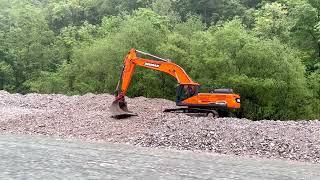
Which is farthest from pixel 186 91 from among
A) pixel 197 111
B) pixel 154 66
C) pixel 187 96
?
pixel 154 66

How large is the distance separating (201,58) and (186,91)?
9.33 meters

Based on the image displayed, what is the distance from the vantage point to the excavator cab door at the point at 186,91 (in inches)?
701

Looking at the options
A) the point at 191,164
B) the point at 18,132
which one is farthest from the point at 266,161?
the point at 18,132

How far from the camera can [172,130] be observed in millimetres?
14438

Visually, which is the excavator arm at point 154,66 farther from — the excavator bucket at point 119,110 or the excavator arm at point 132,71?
the excavator bucket at point 119,110

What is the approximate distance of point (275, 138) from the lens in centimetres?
1345

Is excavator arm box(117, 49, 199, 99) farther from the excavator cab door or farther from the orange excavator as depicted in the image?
the excavator cab door

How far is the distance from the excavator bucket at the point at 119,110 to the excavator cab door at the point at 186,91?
2137 mm

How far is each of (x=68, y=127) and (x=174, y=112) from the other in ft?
14.8

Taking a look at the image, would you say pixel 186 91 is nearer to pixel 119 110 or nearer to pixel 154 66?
pixel 154 66

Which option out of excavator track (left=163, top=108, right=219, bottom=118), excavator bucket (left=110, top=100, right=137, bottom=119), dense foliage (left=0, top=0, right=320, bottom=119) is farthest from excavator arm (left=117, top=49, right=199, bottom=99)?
dense foliage (left=0, top=0, right=320, bottom=119)

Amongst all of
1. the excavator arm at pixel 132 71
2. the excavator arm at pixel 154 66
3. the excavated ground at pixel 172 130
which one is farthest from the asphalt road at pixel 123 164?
the excavator arm at pixel 154 66

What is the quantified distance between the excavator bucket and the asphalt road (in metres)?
3.11

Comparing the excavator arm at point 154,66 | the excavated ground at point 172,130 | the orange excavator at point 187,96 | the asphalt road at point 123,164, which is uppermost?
the excavator arm at point 154,66
